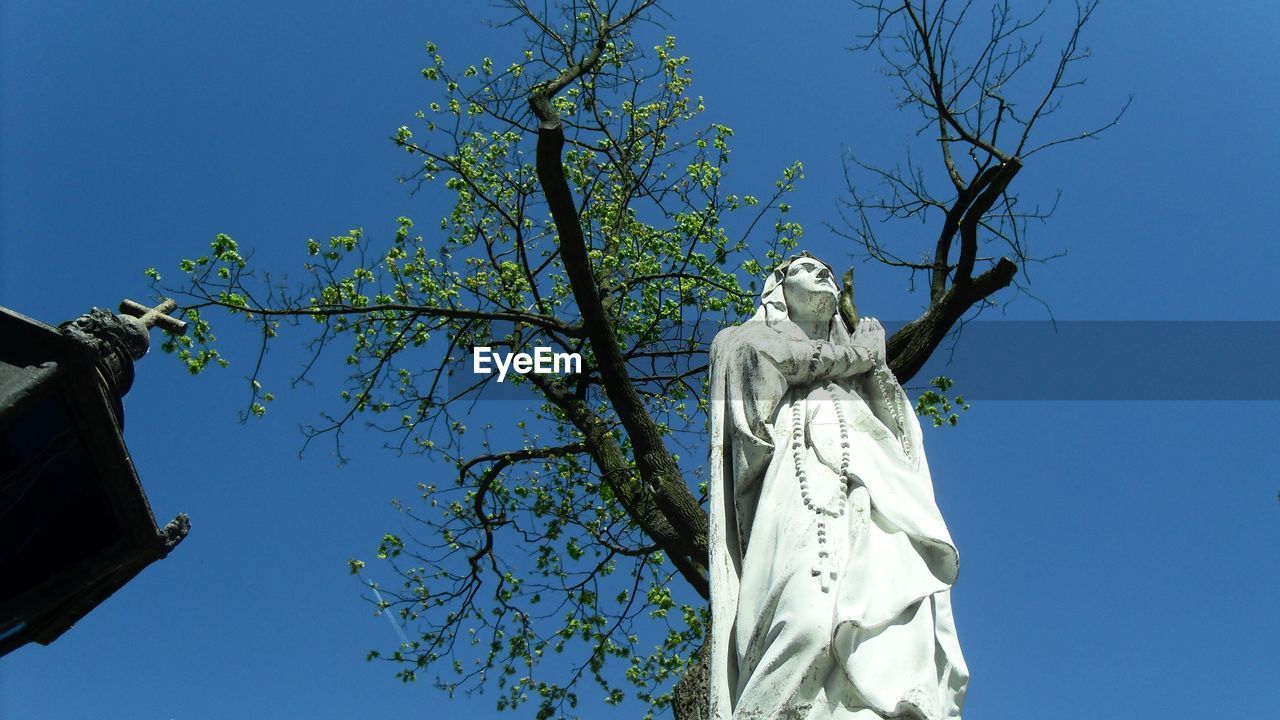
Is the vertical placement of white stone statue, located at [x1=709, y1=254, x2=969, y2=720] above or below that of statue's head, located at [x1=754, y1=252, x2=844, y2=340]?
below

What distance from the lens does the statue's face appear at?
6.10 meters

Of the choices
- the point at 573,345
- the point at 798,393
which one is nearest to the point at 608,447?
the point at 573,345

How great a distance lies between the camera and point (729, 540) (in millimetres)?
5402

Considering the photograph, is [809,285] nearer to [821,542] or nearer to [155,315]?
[821,542]

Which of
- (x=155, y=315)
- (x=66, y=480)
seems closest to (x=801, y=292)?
(x=66, y=480)

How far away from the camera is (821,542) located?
4.92 metres

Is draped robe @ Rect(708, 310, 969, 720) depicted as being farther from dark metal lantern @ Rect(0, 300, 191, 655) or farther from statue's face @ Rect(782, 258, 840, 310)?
dark metal lantern @ Rect(0, 300, 191, 655)

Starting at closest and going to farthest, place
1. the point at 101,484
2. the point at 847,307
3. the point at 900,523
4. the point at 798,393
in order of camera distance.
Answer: the point at 900,523
the point at 798,393
the point at 101,484
the point at 847,307

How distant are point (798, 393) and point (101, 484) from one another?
3985 millimetres

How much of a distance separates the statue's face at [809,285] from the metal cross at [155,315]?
4.67m

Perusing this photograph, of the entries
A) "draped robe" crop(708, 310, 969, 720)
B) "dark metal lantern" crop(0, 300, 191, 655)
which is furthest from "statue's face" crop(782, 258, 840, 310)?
"dark metal lantern" crop(0, 300, 191, 655)

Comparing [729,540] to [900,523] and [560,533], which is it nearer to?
[900,523]

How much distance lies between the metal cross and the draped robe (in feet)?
15.7

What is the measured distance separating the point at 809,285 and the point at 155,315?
5.44 metres
